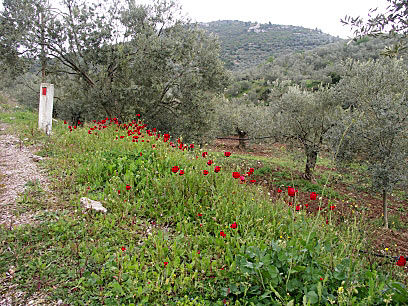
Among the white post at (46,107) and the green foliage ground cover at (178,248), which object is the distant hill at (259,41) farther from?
the green foliage ground cover at (178,248)

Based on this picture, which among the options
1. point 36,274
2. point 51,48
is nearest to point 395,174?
point 36,274

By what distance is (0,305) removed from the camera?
2.25m

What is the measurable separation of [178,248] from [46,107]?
6785 millimetres

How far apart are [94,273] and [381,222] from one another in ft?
27.8

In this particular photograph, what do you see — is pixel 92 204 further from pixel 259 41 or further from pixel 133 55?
pixel 259 41

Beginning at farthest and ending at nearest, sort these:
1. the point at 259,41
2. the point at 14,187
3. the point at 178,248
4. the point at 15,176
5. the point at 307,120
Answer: the point at 259,41
the point at 307,120
the point at 15,176
the point at 14,187
the point at 178,248

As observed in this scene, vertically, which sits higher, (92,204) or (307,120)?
(307,120)

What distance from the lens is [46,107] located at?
782 centimetres

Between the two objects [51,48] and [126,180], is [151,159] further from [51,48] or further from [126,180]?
[51,48]

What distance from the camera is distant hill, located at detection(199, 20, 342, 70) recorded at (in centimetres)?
5516

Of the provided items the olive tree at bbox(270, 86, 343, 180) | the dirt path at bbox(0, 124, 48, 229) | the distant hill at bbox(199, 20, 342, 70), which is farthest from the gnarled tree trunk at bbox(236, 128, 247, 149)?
the distant hill at bbox(199, 20, 342, 70)

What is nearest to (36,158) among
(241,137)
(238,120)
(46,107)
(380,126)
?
(46,107)

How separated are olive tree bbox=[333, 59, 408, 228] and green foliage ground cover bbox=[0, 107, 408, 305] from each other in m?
4.92

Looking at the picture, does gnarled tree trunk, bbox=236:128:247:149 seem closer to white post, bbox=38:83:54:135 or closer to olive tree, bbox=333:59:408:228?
olive tree, bbox=333:59:408:228
